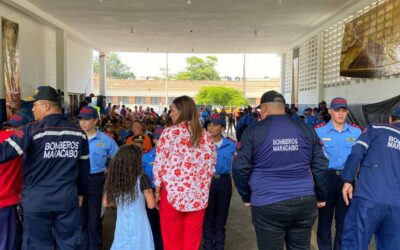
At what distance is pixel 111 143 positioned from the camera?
461cm

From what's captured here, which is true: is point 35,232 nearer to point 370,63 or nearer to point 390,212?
point 390,212

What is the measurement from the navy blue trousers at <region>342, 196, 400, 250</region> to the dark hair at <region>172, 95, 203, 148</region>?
1.51 metres

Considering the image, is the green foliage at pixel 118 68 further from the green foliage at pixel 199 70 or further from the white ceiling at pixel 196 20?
the white ceiling at pixel 196 20

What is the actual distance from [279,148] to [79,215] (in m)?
1.79

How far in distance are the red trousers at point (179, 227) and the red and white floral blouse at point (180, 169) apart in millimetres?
85

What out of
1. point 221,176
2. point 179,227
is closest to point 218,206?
point 221,176

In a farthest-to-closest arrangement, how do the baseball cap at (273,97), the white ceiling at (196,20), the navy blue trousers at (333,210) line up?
the white ceiling at (196,20), the navy blue trousers at (333,210), the baseball cap at (273,97)

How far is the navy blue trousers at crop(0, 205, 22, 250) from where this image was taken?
3424 millimetres

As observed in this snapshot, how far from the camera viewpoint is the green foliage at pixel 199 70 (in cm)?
5831

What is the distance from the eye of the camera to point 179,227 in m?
3.50

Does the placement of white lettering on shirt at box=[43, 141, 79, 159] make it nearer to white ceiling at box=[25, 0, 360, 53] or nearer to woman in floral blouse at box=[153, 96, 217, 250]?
woman in floral blouse at box=[153, 96, 217, 250]

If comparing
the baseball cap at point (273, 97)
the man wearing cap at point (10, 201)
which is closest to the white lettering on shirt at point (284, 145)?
the baseball cap at point (273, 97)

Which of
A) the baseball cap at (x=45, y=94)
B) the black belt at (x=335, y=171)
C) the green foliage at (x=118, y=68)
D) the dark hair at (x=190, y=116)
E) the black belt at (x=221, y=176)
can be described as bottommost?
the black belt at (x=221, y=176)

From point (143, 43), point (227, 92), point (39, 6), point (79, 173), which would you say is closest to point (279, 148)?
point (79, 173)
